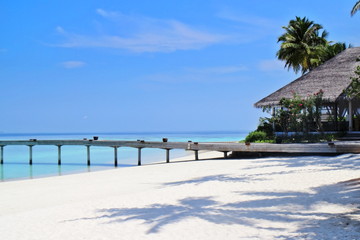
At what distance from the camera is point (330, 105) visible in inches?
1029

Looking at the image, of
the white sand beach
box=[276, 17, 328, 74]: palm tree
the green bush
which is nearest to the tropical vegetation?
box=[276, 17, 328, 74]: palm tree

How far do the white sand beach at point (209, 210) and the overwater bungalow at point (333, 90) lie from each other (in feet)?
37.1

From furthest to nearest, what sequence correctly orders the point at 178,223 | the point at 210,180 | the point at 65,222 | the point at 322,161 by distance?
the point at 322,161
the point at 210,180
the point at 65,222
the point at 178,223

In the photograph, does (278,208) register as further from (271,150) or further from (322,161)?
(271,150)

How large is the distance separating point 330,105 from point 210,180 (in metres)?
16.1

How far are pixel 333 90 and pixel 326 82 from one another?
54.3 inches

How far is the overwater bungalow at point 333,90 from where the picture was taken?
78.7 ft

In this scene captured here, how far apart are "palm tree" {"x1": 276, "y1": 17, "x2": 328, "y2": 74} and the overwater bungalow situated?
7568 millimetres

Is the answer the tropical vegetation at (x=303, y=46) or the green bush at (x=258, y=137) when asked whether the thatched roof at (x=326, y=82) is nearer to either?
the green bush at (x=258, y=137)

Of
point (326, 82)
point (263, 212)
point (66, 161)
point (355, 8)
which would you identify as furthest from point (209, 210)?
point (66, 161)

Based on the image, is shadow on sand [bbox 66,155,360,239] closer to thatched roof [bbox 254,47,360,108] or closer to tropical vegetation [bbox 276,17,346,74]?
thatched roof [bbox 254,47,360,108]

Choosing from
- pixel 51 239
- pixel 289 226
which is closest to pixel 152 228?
pixel 51 239

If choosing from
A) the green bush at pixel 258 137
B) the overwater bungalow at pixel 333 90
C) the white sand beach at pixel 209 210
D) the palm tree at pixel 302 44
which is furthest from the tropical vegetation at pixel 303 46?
the white sand beach at pixel 209 210

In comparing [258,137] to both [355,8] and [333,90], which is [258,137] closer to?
[333,90]
